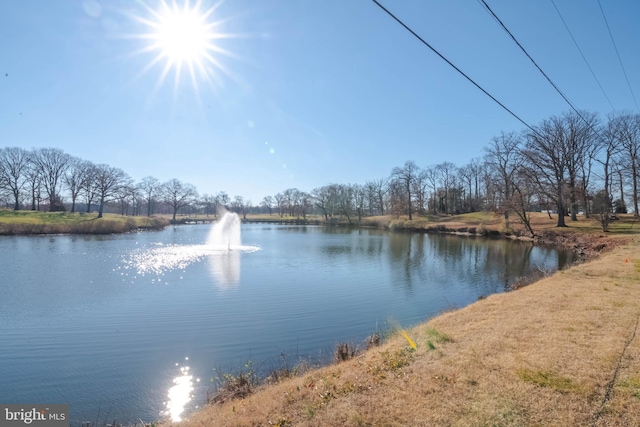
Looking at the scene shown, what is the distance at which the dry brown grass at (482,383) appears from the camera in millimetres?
3980

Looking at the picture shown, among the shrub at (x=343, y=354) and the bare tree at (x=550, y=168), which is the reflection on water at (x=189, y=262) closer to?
the shrub at (x=343, y=354)

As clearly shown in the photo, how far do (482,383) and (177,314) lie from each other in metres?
10.2

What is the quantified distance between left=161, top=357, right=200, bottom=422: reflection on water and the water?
0.04 m

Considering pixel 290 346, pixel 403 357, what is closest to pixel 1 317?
pixel 290 346

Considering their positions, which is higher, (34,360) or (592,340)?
(592,340)

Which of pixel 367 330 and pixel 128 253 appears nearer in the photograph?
pixel 367 330

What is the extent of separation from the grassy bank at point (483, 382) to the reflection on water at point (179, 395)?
0.61 metres

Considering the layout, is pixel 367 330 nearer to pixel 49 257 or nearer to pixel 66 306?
pixel 66 306

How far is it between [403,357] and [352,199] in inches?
3232

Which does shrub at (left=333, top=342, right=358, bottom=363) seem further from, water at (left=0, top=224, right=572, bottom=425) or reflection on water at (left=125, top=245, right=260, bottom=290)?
reflection on water at (left=125, top=245, right=260, bottom=290)

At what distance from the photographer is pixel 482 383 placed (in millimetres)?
4664

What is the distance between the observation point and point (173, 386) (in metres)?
7.04

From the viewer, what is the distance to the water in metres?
7.05

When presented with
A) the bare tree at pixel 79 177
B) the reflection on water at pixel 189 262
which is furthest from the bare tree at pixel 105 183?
the reflection on water at pixel 189 262
